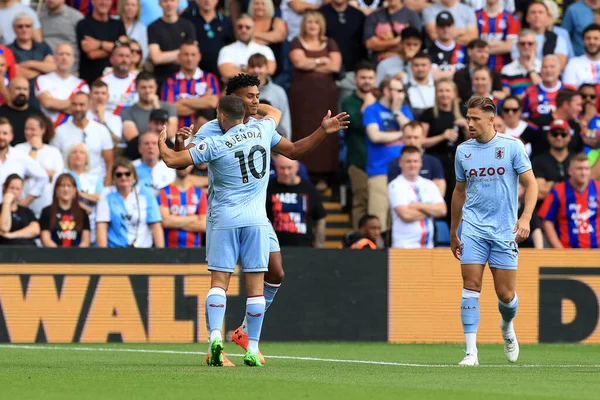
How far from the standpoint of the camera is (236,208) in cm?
1089

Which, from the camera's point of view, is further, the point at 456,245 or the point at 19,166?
the point at 19,166

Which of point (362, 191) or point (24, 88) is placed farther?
point (362, 191)

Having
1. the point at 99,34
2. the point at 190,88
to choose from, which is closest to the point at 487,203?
the point at 190,88

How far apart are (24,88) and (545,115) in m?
7.72

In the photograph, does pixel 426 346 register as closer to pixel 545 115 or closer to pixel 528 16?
pixel 545 115

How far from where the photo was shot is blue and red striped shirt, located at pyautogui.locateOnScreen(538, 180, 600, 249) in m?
17.0

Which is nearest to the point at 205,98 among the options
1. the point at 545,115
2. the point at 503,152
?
the point at 545,115

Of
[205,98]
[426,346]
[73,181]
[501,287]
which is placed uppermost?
[205,98]

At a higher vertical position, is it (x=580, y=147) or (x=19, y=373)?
(x=580, y=147)

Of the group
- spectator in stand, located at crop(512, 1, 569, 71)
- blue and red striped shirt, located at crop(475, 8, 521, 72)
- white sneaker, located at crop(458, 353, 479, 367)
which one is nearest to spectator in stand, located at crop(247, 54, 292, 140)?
blue and red striped shirt, located at crop(475, 8, 521, 72)

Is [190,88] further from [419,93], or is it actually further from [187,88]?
[419,93]

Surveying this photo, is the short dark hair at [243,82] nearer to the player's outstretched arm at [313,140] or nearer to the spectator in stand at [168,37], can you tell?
the player's outstretched arm at [313,140]

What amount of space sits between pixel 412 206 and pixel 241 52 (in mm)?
3980

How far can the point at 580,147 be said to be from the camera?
1867 cm
